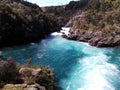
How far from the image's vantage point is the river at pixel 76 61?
5272cm

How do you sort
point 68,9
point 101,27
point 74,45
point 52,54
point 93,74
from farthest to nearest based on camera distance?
point 68,9
point 101,27
point 74,45
point 52,54
point 93,74

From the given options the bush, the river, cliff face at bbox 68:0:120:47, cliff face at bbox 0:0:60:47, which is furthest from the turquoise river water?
the bush

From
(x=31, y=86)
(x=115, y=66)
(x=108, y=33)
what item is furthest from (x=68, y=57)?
(x=31, y=86)

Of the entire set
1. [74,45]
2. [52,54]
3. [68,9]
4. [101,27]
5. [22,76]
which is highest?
[22,76]

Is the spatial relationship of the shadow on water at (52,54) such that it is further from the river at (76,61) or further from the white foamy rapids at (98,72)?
the white foamy rapids at (98,72)

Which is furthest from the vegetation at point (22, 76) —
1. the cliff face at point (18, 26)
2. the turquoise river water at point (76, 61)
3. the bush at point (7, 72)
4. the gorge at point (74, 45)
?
the cliff face at point (18, 26)

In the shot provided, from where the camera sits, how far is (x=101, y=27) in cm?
10575

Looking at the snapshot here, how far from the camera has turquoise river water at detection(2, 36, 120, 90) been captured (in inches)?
2075

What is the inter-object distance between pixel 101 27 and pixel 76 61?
1529 inches

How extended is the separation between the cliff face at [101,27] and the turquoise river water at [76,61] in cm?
446

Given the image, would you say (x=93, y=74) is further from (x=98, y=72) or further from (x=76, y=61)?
(x=76, y=61)

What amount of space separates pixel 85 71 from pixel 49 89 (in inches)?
A: 682

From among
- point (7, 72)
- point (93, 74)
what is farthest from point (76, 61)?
point (7, 72)

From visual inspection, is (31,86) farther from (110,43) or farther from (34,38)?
(34,38)
